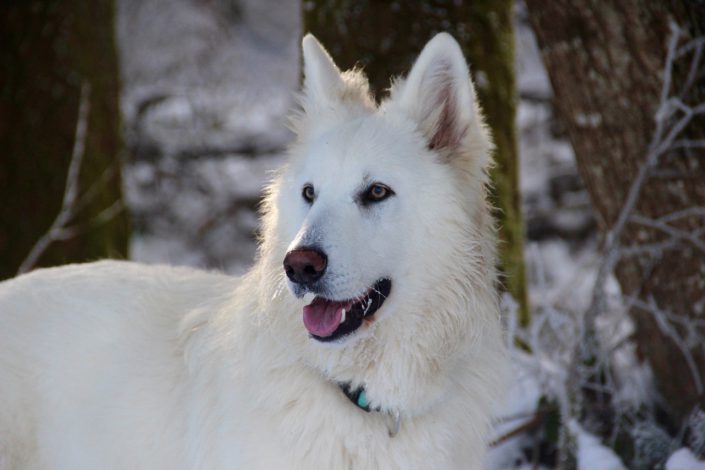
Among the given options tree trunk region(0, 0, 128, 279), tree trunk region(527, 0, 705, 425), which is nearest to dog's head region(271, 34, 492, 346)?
tree trunk region(527, 0, 705, 425)

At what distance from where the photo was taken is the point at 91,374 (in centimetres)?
323

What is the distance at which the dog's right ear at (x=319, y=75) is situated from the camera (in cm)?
325

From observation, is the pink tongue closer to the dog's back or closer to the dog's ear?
the dog's back

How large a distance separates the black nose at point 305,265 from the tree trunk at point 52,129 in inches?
192

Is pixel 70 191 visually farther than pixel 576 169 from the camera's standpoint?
Yes

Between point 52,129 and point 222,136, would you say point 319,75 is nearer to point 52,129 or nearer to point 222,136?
point 52,129

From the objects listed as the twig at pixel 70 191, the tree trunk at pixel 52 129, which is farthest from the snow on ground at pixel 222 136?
the twig at pixel 70 191

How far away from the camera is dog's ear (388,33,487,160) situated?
301 centimetres

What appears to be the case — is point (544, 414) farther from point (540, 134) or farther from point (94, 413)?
point (540, 134)

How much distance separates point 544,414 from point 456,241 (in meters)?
1.71

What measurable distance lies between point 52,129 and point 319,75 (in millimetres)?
4625

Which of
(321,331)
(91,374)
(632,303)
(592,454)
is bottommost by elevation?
(592,454)

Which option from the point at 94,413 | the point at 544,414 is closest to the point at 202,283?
the point at 94,413

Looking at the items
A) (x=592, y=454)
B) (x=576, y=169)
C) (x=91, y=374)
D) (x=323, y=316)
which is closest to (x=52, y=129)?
(x=91, y=374)
